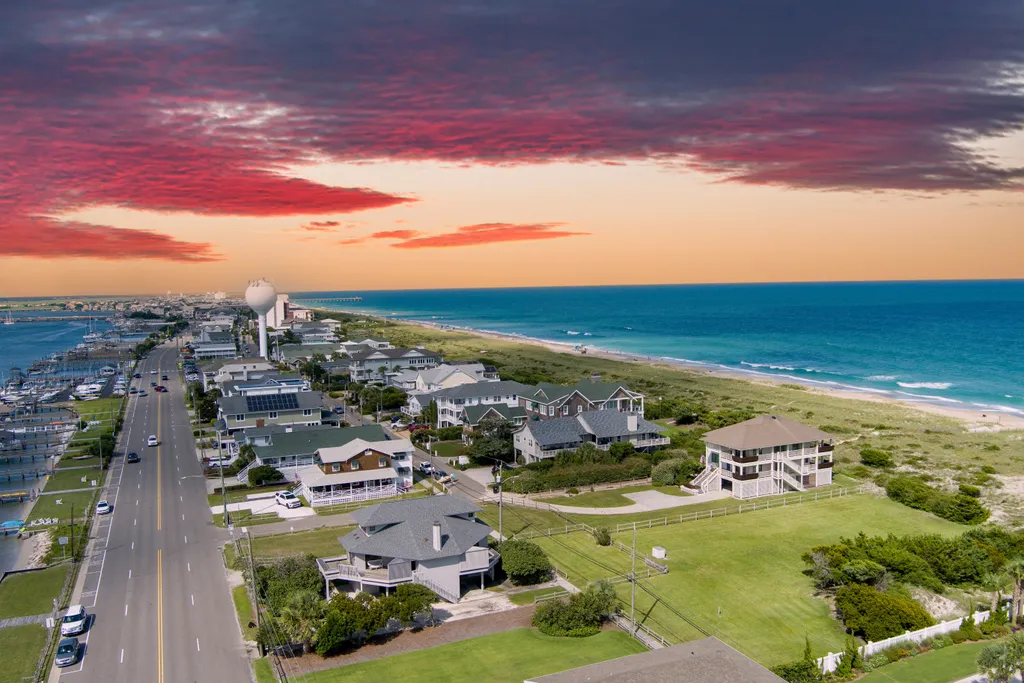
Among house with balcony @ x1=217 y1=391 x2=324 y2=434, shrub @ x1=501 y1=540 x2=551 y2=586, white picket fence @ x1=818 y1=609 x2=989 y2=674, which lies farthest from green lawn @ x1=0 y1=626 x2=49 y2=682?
house with balcony @ x1=217 y1=391 x2=324 y2=434

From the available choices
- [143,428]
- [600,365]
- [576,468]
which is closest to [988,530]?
[576,468]

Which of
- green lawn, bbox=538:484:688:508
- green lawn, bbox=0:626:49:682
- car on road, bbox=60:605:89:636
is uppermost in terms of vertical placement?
car on road, bbox=60:605:89:636

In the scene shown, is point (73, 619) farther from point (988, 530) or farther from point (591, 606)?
point (988, 530)

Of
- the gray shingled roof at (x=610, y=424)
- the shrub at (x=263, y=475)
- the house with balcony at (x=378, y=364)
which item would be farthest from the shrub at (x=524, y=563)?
the house with balcony at (x=378, y=364)

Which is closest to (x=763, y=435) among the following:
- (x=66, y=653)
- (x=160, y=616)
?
(x=160, y=616)

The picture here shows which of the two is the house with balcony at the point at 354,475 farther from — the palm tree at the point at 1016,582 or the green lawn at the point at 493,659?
the palm tree at the point at 1016,582

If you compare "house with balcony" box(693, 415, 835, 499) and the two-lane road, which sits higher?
"house with balcony" box(693, 415, 835, 499)

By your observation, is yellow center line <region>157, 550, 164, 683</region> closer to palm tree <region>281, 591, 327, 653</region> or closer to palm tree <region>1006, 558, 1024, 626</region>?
palm tree <region>281, 591, 327, 653</region>
